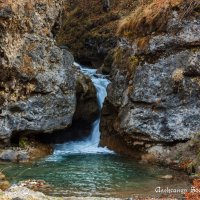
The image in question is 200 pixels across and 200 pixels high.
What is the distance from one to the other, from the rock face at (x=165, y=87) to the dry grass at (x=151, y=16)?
28 cm

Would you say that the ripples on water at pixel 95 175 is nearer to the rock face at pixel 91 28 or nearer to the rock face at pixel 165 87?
the rock face at pixel 165 87

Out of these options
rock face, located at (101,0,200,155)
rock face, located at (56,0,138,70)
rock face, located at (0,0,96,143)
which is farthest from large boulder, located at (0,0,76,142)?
rock face, located at (56,0,138,70)

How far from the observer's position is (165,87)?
23062 mm

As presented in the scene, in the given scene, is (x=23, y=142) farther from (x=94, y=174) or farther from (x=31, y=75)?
(x=94, y=174)

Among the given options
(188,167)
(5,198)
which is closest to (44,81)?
(188,167)

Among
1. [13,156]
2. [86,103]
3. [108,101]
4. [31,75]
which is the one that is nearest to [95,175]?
[13,156]

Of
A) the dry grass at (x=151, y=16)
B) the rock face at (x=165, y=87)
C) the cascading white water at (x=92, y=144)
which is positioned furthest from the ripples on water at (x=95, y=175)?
the dry grass at (x=151, y=16)

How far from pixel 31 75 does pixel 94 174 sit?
8.38m

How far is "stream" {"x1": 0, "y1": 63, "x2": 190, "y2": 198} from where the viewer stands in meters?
16.7

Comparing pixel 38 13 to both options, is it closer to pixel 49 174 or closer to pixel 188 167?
pixel 49 174

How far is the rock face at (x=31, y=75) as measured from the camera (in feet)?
80.3

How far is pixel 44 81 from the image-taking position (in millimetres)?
25406

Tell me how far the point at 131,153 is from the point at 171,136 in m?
3.35

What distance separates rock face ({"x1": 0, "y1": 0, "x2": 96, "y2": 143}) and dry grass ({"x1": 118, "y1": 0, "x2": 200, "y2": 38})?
451 centimetres
